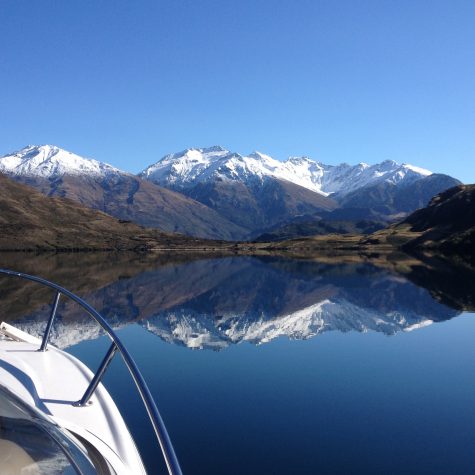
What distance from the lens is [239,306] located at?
64.4 meters

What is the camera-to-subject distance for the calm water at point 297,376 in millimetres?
17828

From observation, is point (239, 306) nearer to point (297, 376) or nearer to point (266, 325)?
point (266, 325)

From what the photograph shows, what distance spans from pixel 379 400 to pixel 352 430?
4.84 m

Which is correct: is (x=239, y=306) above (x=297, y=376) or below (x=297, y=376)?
above

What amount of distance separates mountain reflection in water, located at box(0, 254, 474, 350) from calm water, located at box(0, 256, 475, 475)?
313 mm

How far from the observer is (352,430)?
19.9 m

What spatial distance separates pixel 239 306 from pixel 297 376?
35.6 meters

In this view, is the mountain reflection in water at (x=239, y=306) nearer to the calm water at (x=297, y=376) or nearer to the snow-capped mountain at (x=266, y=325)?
the snow-capped mountain at (x=266, y=325)

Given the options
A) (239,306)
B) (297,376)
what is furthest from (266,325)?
(297,376)

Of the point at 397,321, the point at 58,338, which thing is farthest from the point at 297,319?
the point at 58,338

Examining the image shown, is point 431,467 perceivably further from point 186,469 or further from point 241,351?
point 241,351

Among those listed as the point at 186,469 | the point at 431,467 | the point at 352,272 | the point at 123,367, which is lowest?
the point at 431,467

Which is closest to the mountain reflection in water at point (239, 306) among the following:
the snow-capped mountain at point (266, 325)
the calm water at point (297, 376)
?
the snow-capped mountain at point (266, 325)

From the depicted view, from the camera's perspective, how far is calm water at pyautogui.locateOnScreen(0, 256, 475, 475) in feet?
58.5
